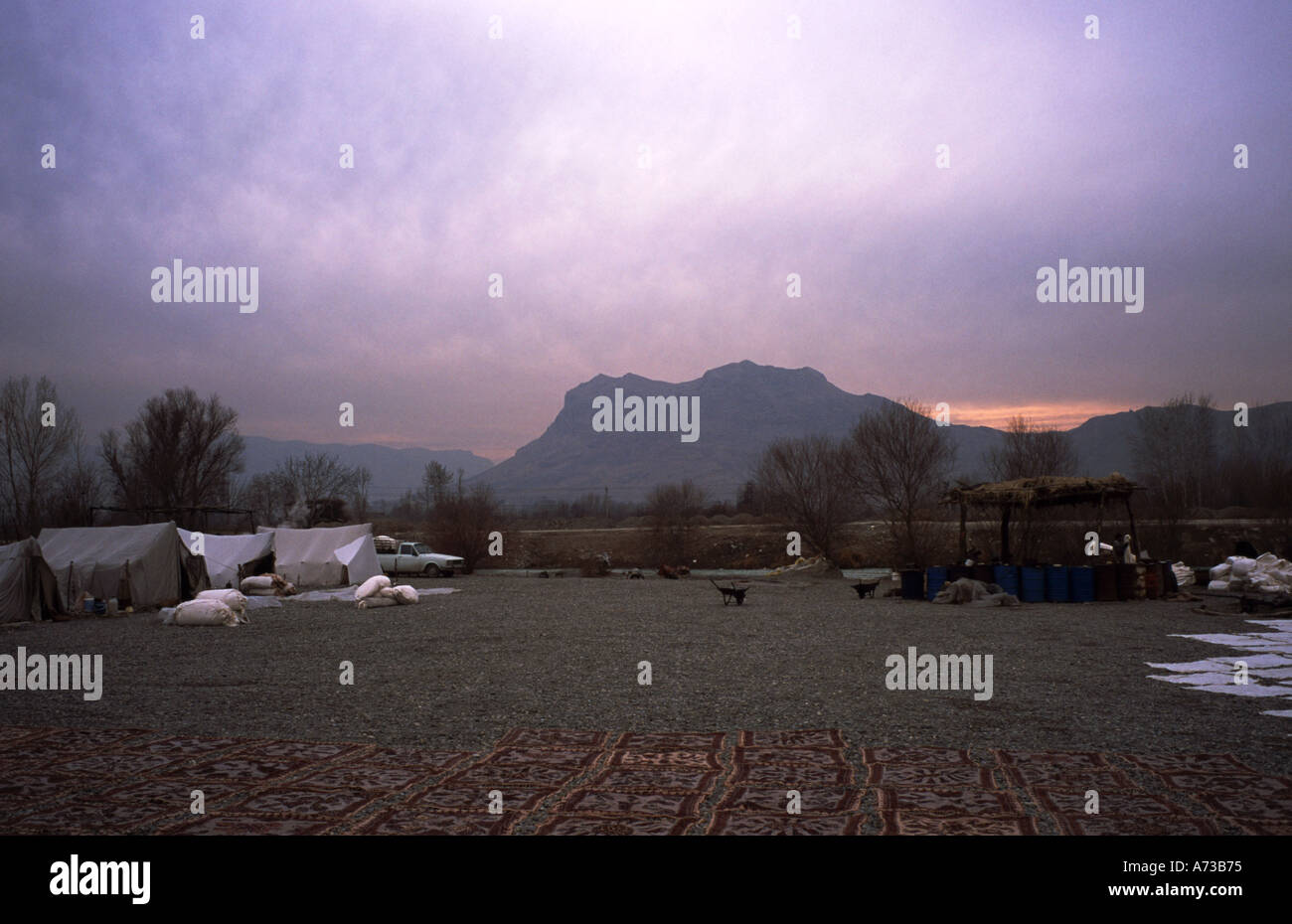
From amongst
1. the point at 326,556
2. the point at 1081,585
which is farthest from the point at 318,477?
the point at 1081,585

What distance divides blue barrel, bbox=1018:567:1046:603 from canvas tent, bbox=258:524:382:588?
70.7 ft

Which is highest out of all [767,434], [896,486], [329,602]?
[767,434]

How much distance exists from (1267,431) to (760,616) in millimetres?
84517

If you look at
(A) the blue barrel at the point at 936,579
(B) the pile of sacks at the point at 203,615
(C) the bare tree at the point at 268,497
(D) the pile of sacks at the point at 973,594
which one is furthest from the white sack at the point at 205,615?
(C) the bare tree at the point at 268,497

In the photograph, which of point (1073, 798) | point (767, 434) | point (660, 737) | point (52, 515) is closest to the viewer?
point (1073, 798)

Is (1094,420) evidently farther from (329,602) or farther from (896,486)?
(329,602)

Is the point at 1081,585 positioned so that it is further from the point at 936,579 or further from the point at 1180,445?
the point at 1180,445

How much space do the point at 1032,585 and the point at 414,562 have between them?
24.6 m

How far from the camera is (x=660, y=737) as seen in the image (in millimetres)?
7176

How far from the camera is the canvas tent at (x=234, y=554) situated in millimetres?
27094

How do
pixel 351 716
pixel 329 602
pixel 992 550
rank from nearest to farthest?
pixel 351 716 → pixel 329 602 → pixel 992 550

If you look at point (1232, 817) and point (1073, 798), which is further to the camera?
point (1073, 798)

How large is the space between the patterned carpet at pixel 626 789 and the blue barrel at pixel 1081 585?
51.6 feet
